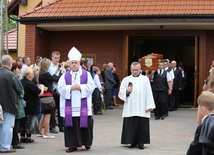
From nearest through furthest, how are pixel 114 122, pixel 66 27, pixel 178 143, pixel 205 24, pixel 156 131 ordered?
pixel 178 143, pixel 156 131, pixel 114 122, pixel 205 24, pixel 66 27

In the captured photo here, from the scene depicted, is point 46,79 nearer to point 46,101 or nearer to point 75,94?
point 46,101

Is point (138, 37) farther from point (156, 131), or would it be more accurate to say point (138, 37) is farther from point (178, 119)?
point (156, 131)

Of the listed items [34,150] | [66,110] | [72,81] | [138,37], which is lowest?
[34,150]

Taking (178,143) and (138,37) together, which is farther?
(138,37)

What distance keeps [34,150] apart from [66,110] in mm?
1054

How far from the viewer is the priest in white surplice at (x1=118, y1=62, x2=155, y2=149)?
996 cm

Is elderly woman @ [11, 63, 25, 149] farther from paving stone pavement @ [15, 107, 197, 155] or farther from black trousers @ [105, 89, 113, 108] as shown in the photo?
black trousers @ [105, 89, 113, 108]

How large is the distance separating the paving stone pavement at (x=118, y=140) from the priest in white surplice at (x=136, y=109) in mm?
234

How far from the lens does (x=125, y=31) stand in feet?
64.2

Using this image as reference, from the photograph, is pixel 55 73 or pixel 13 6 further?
pixel 13 6

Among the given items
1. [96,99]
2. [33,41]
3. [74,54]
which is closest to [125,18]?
[96,99]

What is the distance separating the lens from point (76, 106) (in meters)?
9.56

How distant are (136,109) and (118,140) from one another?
1319mm

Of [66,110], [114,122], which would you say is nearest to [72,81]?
[66,110]
